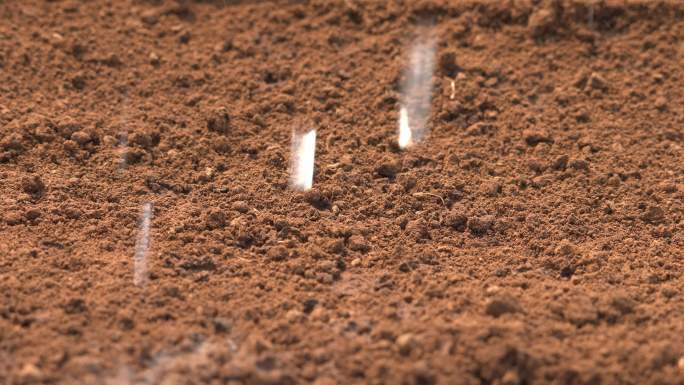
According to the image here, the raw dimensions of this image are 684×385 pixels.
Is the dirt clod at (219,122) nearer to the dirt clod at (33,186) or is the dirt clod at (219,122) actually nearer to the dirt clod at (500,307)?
the dirt clod at (33,186)

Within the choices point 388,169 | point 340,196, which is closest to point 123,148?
point 340,196

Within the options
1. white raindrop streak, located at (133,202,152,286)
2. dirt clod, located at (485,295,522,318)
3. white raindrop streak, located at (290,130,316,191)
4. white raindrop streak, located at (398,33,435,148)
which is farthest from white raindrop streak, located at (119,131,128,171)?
dirt clod, located at (485,295,522,318)

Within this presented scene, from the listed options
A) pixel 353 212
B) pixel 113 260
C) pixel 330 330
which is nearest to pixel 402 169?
pixel 353 212

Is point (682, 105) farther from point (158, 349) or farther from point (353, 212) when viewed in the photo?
point (158, 349)

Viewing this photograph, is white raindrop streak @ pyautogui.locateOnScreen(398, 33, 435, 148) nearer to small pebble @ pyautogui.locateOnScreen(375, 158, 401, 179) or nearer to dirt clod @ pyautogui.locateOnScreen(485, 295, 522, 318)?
small pebble @ pyautogui.locateOnScreen(375, 158, 401, 179)

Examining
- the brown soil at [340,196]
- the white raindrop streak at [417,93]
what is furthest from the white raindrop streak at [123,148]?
the white raindrop streak at [417,93]

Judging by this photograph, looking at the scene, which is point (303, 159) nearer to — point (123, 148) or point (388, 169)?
point (388, 169)
